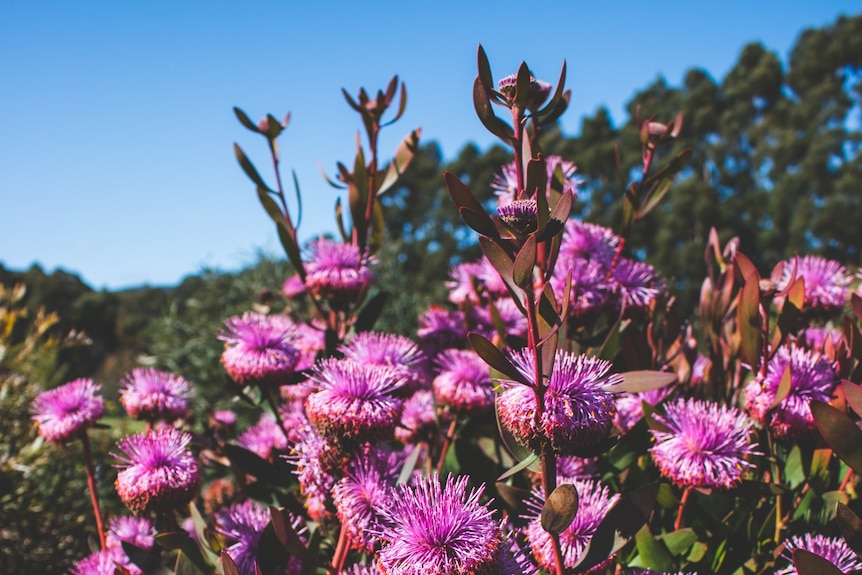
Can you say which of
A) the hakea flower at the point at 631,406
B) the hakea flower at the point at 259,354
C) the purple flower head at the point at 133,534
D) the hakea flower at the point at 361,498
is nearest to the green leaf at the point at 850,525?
the hakea flower at the point at 631,406

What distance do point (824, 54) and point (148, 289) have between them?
86.8 ft

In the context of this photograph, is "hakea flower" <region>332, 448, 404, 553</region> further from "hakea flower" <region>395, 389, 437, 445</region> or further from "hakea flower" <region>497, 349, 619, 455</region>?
"hakea flower" <region>395, 389, 437, 445</region>

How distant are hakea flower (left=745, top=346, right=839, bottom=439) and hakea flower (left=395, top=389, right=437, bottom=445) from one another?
74cm

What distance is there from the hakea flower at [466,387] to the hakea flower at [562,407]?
1.52 ft

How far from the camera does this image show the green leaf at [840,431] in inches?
34.5

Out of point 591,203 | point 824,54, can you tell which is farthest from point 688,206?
point 824,54

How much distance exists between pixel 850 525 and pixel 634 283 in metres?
0.73

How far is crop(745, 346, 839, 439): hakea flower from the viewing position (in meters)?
1.18

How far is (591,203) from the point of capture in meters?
23.1

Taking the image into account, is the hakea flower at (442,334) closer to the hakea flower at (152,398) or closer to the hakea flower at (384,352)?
the hakea flower at (384,352)

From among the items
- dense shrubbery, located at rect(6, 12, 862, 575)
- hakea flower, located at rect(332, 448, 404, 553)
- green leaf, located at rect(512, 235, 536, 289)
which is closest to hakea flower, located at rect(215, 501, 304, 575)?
dense shrubbery, located at rect(6, 12, 862, 575)

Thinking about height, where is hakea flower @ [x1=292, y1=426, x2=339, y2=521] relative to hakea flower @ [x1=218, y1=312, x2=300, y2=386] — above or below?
below

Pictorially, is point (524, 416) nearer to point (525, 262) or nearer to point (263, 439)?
point (525, 262)

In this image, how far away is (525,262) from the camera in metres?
0.74
